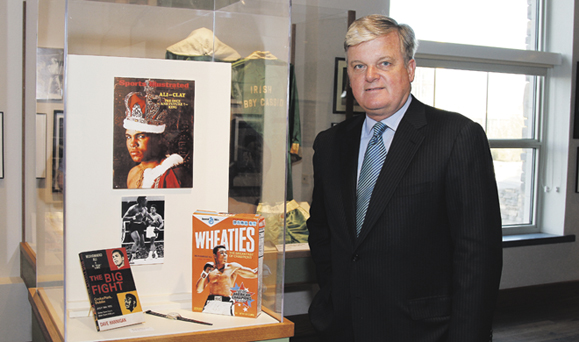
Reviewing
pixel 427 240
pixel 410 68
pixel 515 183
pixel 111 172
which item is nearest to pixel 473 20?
pixel 515 183

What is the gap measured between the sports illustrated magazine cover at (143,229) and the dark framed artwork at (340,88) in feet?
8.13

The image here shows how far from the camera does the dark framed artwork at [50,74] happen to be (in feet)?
4.04

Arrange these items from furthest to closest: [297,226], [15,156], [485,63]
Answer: [485,63] < [297,226] < [15,156]

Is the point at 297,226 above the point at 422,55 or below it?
below

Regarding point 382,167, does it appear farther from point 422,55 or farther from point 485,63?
point 485,63

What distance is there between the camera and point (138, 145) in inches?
54.9

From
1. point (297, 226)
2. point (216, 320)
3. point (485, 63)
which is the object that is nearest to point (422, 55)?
point (485, 63)

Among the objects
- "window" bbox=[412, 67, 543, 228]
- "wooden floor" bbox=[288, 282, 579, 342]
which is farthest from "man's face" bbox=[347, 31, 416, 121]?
"window" bbox=[412, 67, 543, 228]

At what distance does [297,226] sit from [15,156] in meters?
1.76

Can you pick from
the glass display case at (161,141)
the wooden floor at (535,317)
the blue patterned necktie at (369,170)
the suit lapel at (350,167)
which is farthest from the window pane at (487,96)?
the glass display case at (161,141)

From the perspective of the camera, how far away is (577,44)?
4871mm

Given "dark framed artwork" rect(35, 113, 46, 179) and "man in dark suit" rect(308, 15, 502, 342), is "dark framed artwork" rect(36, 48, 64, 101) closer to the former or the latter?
"dark framed artwork" rect(35, 113, 46, 179)

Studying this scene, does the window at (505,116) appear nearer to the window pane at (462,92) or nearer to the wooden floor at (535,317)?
the window pane at (462,92)

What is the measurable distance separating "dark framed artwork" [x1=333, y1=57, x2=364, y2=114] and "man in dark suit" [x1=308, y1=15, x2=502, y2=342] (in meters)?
2.25
